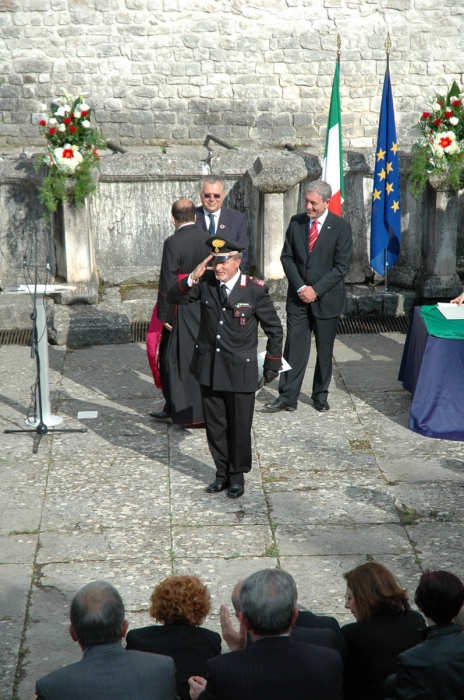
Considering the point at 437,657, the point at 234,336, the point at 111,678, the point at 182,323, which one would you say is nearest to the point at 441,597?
the point at 437,657

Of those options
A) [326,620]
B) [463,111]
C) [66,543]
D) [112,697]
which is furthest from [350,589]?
[463,111]

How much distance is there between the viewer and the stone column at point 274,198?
8633 mm

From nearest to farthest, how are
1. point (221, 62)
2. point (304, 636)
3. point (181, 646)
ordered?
point (304, 636) < point (181, 646) < point (221, 62)

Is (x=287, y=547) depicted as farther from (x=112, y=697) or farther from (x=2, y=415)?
(x=2, y=415)

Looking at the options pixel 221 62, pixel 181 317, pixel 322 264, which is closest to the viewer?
pixel 181 317

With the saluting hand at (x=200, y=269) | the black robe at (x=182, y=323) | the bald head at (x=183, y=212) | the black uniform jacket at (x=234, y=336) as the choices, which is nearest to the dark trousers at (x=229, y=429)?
the black uniform jacket at (x=234, y=336)

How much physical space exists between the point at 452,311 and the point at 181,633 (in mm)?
4238

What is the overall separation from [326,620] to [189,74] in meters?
14.3

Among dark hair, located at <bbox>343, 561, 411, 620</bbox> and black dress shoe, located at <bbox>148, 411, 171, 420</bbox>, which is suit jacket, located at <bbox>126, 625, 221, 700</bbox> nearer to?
dark hair, located at <bbox>343, 561, 411, 620</bbox>

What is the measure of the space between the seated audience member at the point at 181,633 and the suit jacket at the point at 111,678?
312 mm

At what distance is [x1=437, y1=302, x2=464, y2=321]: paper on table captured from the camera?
679 cm

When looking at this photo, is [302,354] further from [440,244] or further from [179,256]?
[440,244]

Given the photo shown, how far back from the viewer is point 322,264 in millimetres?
7027

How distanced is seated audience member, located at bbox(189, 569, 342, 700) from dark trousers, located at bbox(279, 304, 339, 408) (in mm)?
4052
